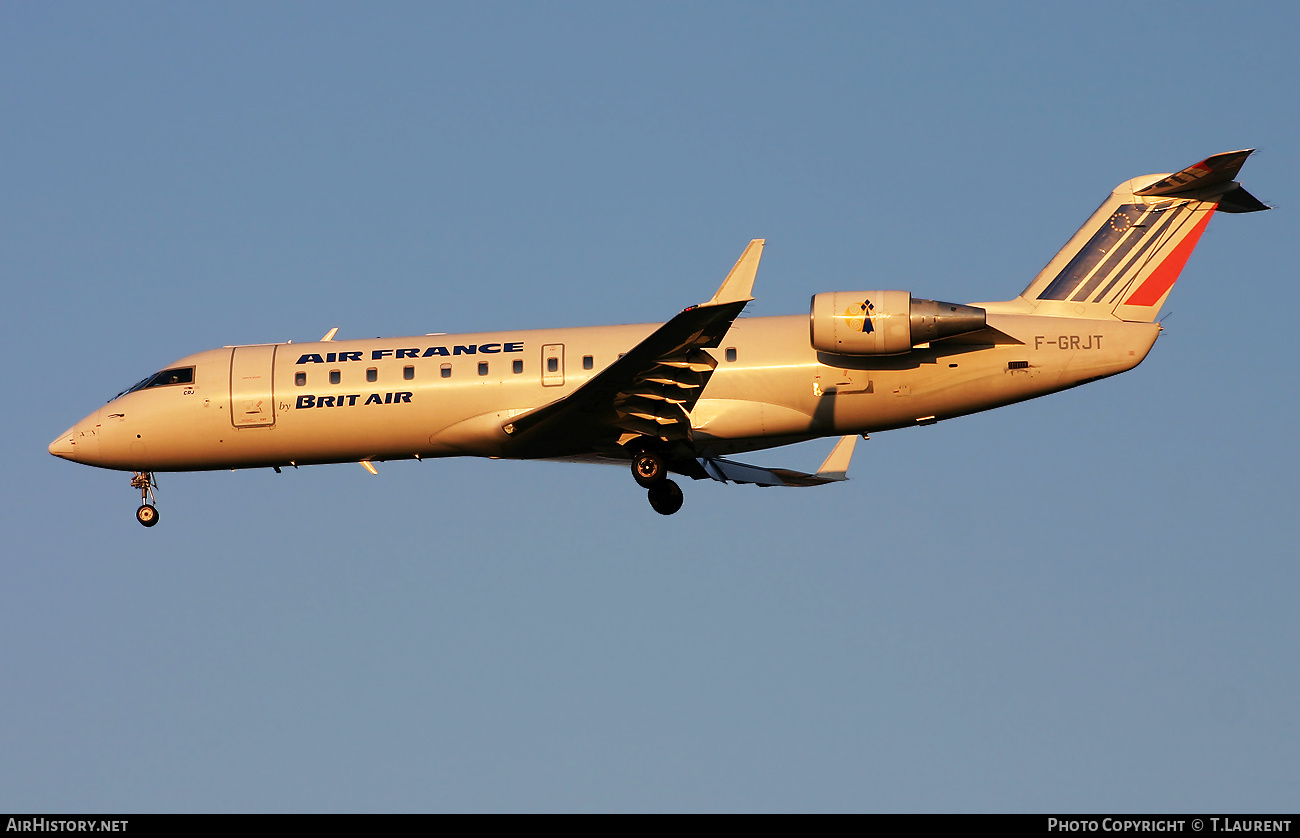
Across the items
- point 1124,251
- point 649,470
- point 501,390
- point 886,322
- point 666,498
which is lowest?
point 666,498

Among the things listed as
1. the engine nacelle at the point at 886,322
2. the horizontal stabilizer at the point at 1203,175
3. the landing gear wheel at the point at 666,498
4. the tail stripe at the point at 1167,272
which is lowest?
the landing gear wheel at the point at 666,498

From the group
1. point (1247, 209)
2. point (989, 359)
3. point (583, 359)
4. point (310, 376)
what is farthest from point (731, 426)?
point (1247, 209)

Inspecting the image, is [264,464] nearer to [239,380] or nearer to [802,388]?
[239,380]

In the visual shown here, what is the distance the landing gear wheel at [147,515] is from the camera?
94.7 feet

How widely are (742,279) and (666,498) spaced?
20.9 ft

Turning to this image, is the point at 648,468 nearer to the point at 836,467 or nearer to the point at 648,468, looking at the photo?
the point at 648,468

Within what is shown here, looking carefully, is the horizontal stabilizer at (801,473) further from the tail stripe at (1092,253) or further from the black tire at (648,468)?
the tail stripe at (1092,253)

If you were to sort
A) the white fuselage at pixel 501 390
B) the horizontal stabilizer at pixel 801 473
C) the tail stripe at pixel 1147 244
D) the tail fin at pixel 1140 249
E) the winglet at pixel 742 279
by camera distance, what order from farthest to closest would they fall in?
the horizontal stabilizer at pixel 801 473 < the tail stripe at pixel 1147 244 < the tail fin at pixel 1140 249 < the white fuselage at pixel 501 390 < the winglet at pixel 742 279

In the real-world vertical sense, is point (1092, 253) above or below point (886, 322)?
above

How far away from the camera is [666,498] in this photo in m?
27.9

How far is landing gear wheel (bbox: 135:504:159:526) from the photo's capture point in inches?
1136

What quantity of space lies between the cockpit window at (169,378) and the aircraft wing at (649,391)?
22.4 feet

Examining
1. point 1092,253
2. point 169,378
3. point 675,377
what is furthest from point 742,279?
point 169,378

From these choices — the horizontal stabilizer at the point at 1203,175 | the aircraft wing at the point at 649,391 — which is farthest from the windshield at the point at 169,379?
the horizontal stabilizer at the point at 1203,175
